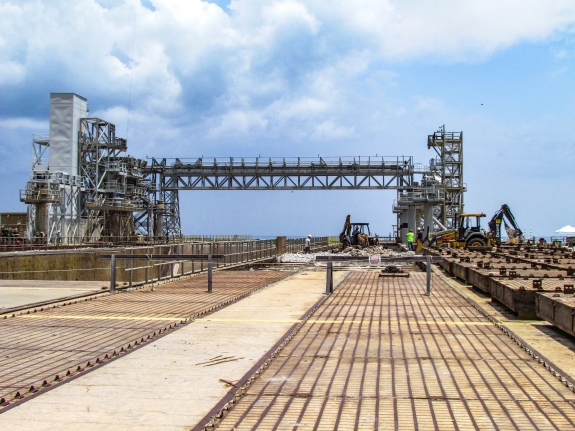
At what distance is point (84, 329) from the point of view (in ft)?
32.9

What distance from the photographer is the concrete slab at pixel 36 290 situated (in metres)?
13.8

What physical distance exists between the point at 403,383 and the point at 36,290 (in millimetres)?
12446

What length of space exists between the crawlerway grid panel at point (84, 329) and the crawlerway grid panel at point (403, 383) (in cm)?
250

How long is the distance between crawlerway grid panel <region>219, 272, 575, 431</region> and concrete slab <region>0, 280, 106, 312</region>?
23.0 ft

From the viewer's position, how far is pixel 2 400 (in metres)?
5.91

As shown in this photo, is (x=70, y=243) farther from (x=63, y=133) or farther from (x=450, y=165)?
(x=450, y=165)

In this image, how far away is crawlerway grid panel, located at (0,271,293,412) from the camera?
23.6ft

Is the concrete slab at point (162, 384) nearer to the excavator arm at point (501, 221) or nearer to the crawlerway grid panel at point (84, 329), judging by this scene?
the crawlerway grid panel at point (84, 329)

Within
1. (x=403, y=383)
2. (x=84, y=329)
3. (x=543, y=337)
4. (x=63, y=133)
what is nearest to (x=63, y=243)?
(x=63, y=133)

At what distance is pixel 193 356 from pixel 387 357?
2.59 meters

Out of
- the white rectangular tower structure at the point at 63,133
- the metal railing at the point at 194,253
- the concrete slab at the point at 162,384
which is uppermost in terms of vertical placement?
the white rectangular tower structure at the point at 63,133

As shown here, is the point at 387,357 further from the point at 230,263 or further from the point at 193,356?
the point at 230,263

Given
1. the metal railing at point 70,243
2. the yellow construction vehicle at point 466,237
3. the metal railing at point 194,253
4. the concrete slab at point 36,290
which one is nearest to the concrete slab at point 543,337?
the concrete slab at point 36,290

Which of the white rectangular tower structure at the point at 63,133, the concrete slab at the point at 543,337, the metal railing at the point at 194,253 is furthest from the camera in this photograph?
the white rectangular tower structure at the point at 63,133
